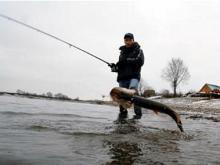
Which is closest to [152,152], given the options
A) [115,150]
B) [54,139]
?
[115,150]

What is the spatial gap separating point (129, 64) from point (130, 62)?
0.45 ft

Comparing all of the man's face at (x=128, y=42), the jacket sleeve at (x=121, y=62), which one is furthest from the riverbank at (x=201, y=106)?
the man's face at (x=128, y=42)

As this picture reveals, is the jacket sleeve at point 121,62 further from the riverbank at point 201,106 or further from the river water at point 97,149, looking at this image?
the riverbank at point 201,106

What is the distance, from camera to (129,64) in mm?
10383

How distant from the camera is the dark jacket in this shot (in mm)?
10242

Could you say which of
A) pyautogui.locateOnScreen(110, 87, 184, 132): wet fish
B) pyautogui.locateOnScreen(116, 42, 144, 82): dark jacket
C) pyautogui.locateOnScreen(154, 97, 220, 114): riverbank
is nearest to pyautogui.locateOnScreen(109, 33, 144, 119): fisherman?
pyautogui.locateOnScreen(116, 42, 144, 82): dark jacket

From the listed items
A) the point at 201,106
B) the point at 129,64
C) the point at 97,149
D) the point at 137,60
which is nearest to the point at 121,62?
the point at 129,64

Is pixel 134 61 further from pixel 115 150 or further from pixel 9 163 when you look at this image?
pixel 9 163

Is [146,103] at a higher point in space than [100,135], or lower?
higher

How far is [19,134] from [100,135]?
4.76 ft

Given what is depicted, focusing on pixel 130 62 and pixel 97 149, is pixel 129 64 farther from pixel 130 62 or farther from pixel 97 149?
pixel 97 149

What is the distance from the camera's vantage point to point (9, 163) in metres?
4.03

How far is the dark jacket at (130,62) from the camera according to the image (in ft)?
33.6

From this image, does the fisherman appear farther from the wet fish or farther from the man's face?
the wet fish
